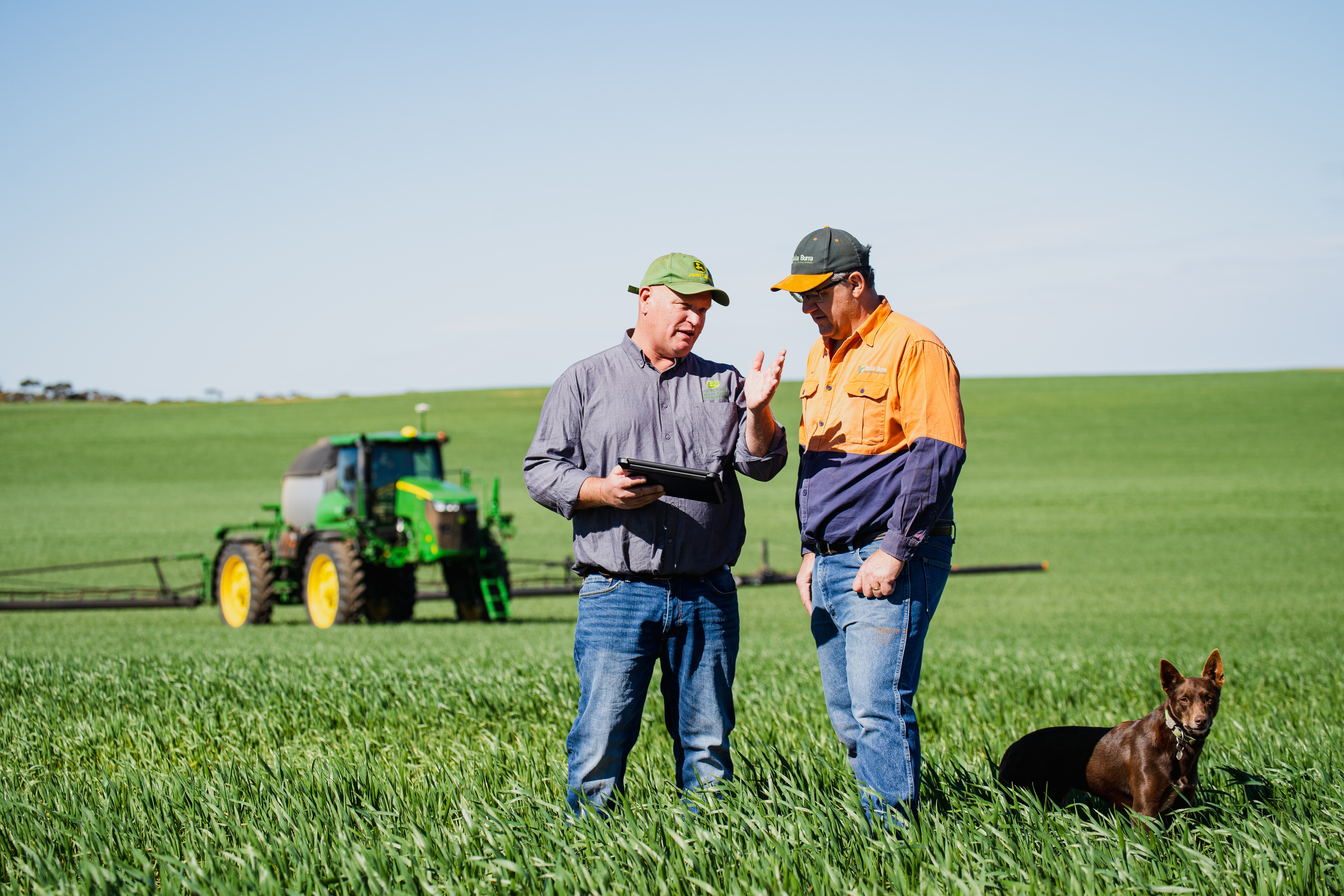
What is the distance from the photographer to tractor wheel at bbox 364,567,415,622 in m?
15.7

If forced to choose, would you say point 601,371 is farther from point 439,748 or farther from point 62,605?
point 62,605

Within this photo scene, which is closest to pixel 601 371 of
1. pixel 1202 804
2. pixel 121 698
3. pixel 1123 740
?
pixel 1123 740

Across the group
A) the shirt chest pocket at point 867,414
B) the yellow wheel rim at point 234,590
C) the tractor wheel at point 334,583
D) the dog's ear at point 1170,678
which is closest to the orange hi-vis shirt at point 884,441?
the shirt chest pocket at point 867,414

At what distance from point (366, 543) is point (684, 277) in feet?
40.5

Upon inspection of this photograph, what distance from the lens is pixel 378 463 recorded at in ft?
51.4

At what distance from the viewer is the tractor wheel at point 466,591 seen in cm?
1658

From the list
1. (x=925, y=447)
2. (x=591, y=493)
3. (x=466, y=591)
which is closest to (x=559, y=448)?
(x=591, y=493)

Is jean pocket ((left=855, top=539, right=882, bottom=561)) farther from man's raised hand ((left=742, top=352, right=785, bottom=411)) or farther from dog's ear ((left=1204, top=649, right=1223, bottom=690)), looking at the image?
dog's ear ((left=1204, top=649, right=1223, bottom=690))

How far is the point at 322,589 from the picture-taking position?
50.4ft

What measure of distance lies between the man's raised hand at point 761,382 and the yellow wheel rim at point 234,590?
15.1m

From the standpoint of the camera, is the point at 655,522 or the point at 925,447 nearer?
the point at 925,447

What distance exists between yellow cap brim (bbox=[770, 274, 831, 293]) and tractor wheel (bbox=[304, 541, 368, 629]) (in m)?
12.0

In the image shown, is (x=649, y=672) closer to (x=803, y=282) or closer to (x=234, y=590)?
(x=803, y=282)

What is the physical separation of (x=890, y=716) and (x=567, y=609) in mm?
16497
